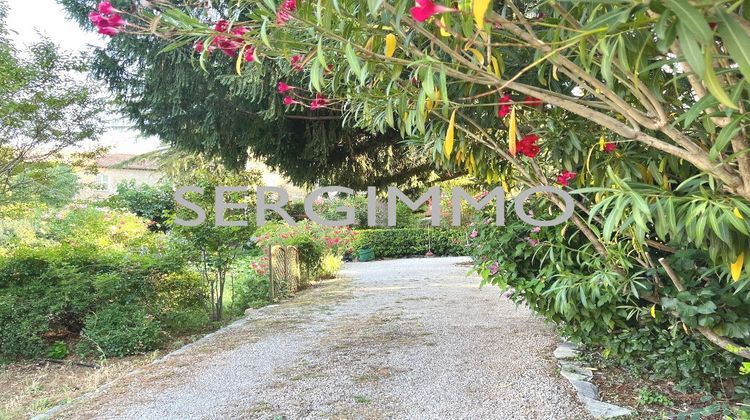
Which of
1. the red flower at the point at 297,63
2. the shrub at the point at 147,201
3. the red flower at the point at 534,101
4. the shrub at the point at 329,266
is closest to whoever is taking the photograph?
the red flower at the point at 297,63

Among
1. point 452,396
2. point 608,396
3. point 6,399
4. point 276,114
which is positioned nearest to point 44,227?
point 6,399

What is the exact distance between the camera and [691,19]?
29.7 inches

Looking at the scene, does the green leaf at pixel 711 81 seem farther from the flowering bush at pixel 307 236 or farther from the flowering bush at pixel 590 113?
the flowering bush at pixel 307 236

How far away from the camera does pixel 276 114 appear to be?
399 centimetres

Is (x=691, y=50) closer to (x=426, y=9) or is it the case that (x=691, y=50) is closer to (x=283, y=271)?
(x=426, y=9)

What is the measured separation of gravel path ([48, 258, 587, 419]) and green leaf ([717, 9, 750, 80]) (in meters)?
2.19

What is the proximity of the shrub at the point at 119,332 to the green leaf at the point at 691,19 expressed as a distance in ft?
15.6

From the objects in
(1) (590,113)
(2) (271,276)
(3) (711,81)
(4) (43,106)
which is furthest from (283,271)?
(3) (711,81)

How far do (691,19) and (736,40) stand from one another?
89mm

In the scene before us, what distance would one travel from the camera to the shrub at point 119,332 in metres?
4.26

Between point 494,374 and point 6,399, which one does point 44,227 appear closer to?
point 6,399

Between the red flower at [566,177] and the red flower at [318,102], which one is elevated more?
the red flower at [318,102]

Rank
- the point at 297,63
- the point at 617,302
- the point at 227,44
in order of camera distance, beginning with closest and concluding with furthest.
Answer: the point at 297,63
the point at 227,44
the point at 617,302

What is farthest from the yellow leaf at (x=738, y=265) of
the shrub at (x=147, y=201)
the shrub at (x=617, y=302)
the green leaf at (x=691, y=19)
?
the shrub at (x=147, y=201)
